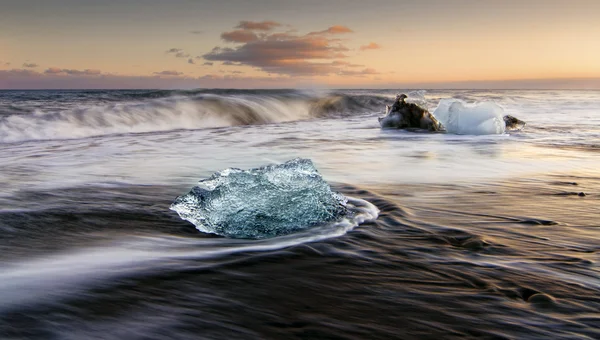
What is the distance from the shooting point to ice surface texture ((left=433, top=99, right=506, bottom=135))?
9562 millimetres

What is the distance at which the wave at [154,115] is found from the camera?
1238 cm


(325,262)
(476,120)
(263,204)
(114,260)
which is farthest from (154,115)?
(325,262)

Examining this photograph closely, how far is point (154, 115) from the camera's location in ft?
52.7

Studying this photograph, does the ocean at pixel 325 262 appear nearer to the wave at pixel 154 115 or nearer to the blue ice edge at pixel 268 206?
the blue ice edge at pixel 268 206

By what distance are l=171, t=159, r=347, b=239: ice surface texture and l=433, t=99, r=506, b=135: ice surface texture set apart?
6.89 meters

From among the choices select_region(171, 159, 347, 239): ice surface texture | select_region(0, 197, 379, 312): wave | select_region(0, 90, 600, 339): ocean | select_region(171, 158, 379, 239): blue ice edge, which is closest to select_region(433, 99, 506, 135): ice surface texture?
select_region(0, 90, 600, 339): ocean

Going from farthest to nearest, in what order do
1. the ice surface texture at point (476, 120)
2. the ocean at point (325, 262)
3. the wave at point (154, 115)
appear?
1. the wave at point (154, 115)
2. the ice surface texture at point (476, 120)
3. the ocean at point (325, 262)

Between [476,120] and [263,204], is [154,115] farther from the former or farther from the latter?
[263,204]

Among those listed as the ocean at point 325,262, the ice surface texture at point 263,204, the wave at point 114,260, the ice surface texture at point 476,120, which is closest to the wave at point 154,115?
the ocean at point 325,262

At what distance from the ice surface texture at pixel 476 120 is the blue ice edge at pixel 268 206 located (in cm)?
679

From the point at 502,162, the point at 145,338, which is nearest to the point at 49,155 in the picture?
the point at 502,162

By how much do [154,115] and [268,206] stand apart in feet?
45.5

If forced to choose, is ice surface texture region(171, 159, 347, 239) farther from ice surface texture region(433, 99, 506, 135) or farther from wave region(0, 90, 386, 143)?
wave region(0, 90, 386, 143)

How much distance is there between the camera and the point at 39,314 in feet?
6.08
